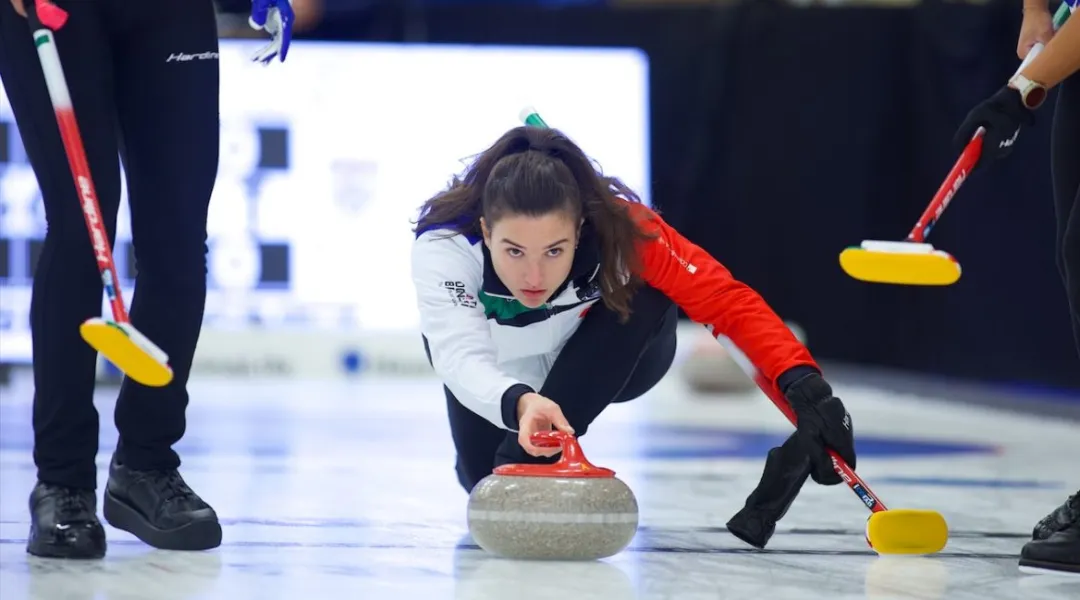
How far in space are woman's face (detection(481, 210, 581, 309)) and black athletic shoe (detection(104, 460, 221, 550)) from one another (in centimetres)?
52

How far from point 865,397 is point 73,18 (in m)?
4.61

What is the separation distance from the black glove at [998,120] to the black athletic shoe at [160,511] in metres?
1.13

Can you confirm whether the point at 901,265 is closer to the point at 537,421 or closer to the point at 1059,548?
the point at 1059,548

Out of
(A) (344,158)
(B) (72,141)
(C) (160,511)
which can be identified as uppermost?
(B) (72,141)

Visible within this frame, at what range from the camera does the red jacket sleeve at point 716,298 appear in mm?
1968

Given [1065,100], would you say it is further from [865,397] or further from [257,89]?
[257,89]

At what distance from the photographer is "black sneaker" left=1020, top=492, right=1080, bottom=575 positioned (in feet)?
5.84

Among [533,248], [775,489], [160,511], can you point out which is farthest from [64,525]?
[775,489]

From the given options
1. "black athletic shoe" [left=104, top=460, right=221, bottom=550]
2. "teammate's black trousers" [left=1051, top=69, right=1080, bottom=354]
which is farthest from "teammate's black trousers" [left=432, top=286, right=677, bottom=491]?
"teammate's black trousers" [left=1051, top=69, right=1080, bottom=354]

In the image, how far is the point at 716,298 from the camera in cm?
205

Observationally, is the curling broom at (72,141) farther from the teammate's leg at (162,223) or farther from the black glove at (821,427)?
the black glove at (821,427)

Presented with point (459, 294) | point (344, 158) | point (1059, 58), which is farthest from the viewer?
point (344, 158)

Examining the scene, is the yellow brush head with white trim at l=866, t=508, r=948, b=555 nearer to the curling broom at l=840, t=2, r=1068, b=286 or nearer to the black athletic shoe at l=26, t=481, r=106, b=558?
the curling broom at l=840, t=2, r=1068, b=286

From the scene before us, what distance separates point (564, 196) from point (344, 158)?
184 inches
